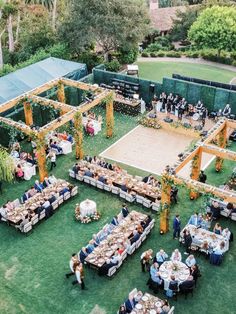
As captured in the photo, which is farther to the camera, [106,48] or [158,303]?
[106,48]

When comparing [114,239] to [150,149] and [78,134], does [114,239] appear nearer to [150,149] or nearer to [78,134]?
[78,134]

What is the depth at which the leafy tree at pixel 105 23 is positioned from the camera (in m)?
36.3

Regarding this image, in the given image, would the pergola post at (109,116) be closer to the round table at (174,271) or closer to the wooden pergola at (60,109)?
the wooden pergola at (60,109)

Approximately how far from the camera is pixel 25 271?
1888cm

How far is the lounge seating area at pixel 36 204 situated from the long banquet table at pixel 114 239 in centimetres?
368

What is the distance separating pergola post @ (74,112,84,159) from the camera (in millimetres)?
25177

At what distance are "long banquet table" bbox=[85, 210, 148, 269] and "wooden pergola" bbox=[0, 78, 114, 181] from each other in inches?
242

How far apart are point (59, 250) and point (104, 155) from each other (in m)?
8.64

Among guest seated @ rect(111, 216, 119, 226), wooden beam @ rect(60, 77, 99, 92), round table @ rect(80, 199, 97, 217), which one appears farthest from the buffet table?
wooden beam @ rect(60, 77, 99, 92)

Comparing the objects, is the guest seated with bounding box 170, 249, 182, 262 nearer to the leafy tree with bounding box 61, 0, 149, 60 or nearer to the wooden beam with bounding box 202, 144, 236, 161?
the wooden beam with bounding box 202, 144, 236, 161

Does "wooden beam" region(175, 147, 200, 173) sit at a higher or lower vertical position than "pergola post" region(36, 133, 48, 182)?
higher

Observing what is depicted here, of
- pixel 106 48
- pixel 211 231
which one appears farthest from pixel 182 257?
pixel 106 48

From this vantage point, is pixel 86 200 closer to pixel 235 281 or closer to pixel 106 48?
pixel 235 281

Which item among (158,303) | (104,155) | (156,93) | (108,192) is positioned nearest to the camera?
(158,303)
